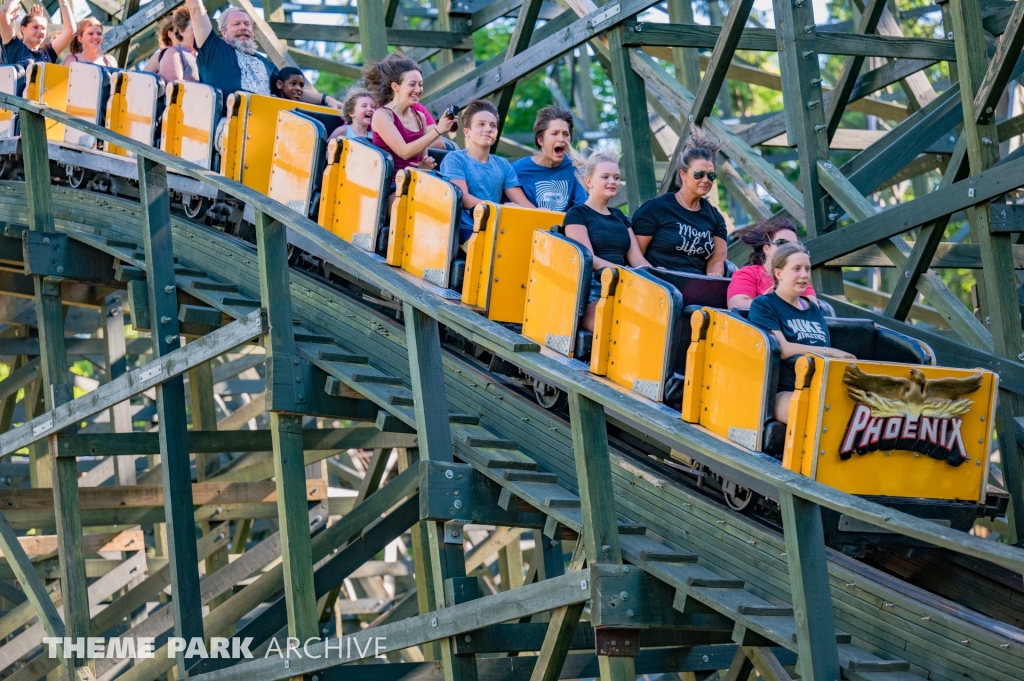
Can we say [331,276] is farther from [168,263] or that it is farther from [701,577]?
[701,577]

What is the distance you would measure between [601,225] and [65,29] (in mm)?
5433

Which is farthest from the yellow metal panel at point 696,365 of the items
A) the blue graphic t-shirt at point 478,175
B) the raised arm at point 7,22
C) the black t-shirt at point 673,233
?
the raised arm at point 7,22

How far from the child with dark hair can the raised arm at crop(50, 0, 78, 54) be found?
179 cm

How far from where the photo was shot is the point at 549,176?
7.16 meters

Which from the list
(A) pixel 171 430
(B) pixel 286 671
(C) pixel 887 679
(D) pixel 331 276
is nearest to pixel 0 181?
(D) pixel 331 276

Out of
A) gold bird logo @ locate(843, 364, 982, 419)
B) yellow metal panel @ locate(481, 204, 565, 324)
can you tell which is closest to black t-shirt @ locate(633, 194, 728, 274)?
yellow metal panel @ locate(481, 204, 565, 324)

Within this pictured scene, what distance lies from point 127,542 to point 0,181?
2.83 m

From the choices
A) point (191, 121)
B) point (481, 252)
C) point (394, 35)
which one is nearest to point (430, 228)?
point (481, 252)

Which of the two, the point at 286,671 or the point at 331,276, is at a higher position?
the point at 331,276

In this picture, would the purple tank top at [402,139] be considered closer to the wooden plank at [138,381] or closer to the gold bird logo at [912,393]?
the wooden plank at [138,381]

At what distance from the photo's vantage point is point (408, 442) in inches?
316

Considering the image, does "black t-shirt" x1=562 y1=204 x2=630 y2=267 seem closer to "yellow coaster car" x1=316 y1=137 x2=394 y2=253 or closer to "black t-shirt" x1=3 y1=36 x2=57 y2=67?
"yellow coaster car" x1=316 y1=137 x2=394 y2=253

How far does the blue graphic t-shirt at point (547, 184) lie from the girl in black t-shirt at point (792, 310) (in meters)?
1.95

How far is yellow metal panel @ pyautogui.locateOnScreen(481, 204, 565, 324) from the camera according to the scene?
6.27 meters
